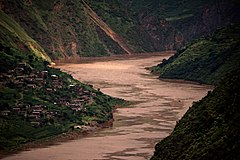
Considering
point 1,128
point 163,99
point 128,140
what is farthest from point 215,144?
point 163,99

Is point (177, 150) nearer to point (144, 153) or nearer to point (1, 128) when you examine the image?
point (144, 153)

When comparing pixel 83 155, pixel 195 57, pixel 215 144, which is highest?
pixel 195 57

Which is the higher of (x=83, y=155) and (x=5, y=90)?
(x=5, y=90)

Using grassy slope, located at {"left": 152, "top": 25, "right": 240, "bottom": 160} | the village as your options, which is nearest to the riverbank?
the village

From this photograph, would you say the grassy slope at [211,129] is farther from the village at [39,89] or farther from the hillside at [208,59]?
the hillside at [208,59]

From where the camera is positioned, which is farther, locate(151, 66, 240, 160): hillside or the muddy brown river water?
the muddy brown river water

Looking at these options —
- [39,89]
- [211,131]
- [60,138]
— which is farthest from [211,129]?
[39,89]

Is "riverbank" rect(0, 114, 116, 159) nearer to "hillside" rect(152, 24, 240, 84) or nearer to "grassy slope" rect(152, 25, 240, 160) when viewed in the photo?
"grassy slope" rect(152, 25, 240, 160)
